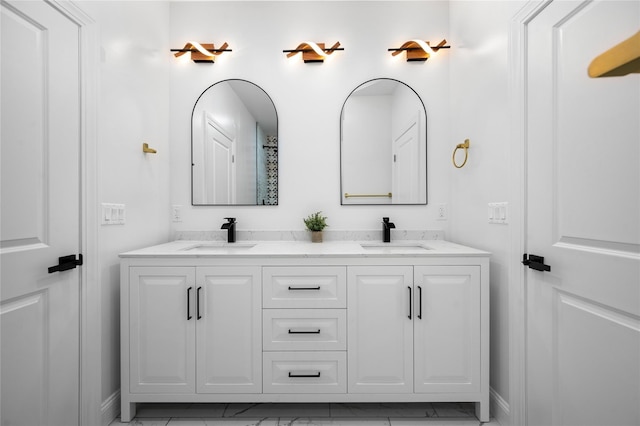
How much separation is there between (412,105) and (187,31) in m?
1.71

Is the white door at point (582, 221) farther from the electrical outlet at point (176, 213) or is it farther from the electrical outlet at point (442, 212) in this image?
the electrical outlet at point (176, 213)

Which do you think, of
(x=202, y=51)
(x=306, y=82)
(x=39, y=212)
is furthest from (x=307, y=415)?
(x=202, y=51)

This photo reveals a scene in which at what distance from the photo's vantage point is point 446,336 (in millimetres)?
1539

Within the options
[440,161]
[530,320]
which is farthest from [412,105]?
[530,320]

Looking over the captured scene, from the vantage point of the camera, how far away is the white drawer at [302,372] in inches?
60.6

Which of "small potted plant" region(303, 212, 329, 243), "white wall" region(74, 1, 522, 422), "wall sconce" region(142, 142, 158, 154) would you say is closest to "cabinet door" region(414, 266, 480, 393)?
"white wall" region(74, 1, 522, 422)

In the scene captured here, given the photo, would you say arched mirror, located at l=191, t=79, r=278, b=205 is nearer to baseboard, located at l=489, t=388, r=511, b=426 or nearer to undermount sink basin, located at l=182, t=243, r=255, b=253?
undermount sink basin, located at l=182, t=243, r=255, b=253

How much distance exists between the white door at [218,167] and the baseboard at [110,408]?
4.06 feet

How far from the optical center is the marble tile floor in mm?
1581

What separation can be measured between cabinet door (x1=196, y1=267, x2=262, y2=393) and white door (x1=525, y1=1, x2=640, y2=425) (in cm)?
132

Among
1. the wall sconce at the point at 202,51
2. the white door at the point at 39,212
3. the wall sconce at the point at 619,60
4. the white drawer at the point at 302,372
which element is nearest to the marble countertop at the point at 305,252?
the white door at the point at 39,212

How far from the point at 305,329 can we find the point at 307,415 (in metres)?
0.51

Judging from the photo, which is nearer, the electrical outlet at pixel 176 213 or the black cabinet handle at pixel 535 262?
the black cabinet handle at pixel 535 262

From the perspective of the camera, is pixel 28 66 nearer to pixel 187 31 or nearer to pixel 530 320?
pixel 187 31
